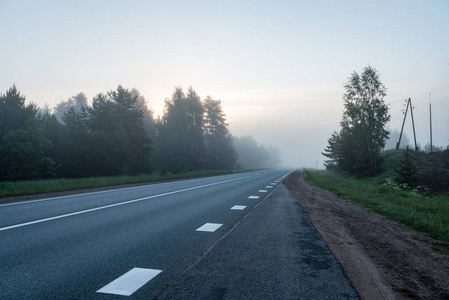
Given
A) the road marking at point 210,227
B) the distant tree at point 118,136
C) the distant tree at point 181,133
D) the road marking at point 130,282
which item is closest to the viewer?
the road marking at point 130,282

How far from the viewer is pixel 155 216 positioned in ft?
23.4

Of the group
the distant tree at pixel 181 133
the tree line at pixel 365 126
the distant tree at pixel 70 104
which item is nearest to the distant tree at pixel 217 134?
the distant tree at pixel 181 133

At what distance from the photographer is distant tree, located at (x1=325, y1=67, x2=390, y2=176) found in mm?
37156

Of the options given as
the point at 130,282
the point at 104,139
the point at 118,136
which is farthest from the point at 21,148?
the point at 130,282

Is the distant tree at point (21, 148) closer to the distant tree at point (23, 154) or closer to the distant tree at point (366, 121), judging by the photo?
the distant tree at point (23, 154)

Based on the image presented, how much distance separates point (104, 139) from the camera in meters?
43.2

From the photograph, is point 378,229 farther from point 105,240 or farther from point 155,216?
point 105,240

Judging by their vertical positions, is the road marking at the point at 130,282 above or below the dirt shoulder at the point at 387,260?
above

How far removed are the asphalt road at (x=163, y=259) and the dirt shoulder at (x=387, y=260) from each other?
0.76 feet

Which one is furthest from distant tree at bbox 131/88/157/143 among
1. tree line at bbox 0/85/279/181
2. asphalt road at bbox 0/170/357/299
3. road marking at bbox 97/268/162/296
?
road marking at bbox 97/268/162/296

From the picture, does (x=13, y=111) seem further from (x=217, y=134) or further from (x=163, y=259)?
(x=163, y=259)

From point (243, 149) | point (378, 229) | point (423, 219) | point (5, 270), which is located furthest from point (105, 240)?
point (243, 149)

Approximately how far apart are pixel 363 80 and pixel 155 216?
39.7m

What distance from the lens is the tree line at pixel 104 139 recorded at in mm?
35594
